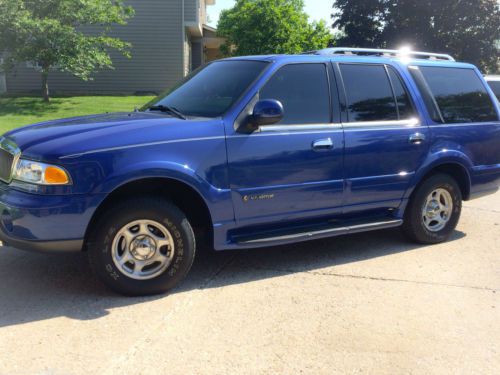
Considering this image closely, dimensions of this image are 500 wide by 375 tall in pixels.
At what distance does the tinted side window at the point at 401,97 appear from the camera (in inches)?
205

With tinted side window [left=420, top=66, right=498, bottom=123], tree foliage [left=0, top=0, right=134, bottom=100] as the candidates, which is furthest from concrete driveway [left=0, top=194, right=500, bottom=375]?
tree foliage [left=0, top=0, right=134, bottom=100]

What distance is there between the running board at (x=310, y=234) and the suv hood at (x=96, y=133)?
959 millimetres

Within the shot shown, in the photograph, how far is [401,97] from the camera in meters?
5.25

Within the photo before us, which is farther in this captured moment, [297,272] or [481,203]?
[481,203]

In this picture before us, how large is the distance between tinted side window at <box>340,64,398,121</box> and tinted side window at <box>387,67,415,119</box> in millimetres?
65

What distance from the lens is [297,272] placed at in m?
4.64

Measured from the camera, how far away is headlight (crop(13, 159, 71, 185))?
3570 millimetres

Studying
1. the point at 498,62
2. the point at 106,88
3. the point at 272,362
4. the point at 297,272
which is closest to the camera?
the point at 272,362

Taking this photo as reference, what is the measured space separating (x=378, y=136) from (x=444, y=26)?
112 ft

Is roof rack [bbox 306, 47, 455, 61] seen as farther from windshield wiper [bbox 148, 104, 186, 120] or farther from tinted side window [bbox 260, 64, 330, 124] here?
windshield wiper [bbox 148, 104, 186, 120]

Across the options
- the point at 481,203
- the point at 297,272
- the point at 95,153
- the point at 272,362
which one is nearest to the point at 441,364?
the point at 272,362

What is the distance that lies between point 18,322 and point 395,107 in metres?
3.87

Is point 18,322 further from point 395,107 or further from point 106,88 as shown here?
point 106,88

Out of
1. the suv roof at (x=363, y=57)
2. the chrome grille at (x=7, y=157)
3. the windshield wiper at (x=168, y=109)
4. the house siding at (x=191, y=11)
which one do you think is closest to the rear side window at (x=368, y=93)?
the suv roof at (x=363, y=57)
